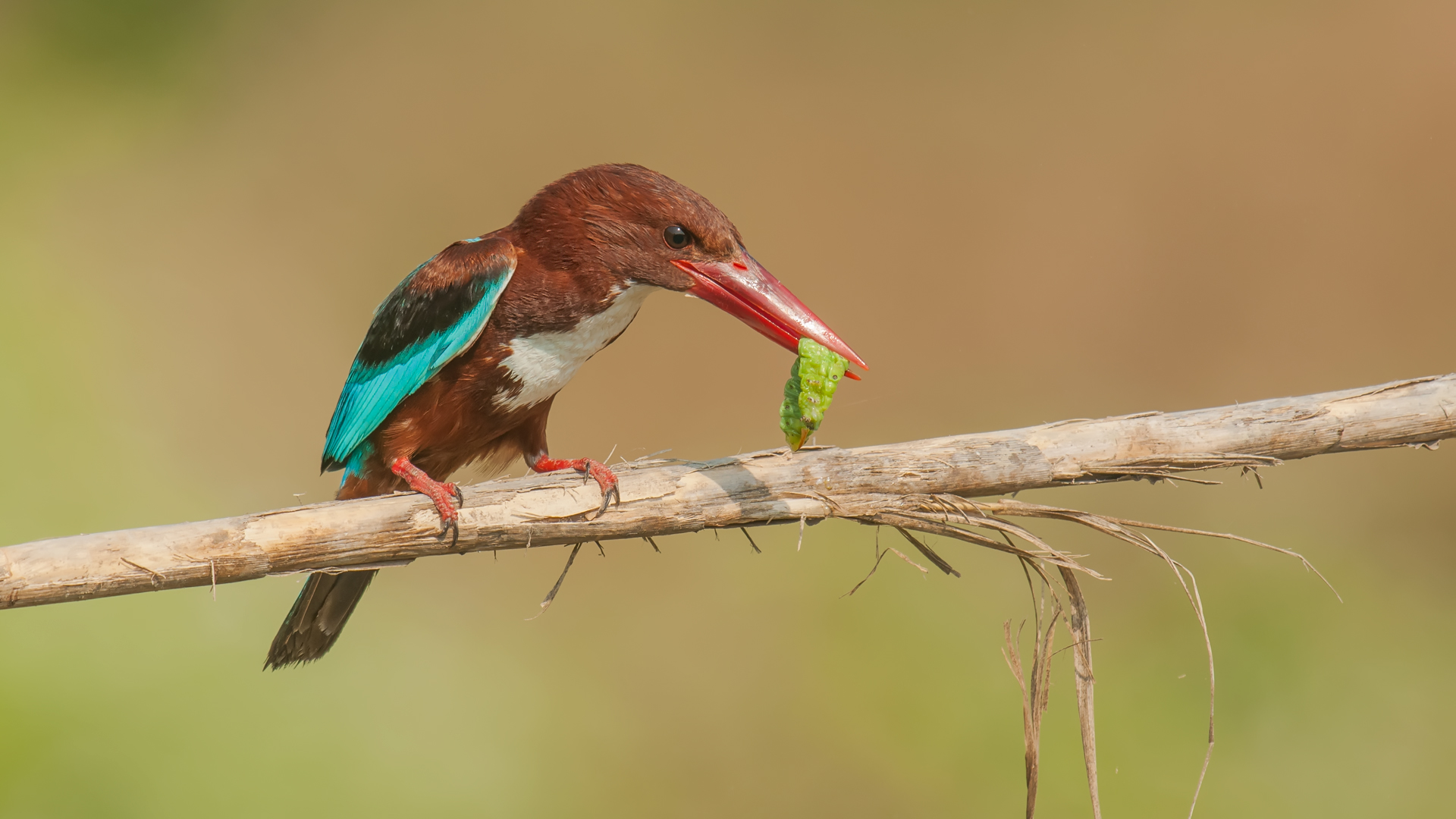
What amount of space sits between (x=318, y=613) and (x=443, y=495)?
1.65ft

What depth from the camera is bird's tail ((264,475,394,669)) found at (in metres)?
1.82

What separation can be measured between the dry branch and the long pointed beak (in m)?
0.19

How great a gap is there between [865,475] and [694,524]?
26 centimetres

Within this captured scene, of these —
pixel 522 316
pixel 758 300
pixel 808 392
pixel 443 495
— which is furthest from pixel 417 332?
pixel 808 392

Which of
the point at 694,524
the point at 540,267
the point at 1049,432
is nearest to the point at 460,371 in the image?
the point at 540,267

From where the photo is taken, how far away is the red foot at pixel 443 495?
4.87 ft

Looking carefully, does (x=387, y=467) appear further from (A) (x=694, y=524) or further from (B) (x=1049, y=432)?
(B) (x=1049, y=432)

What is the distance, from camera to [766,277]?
1656 millimetres

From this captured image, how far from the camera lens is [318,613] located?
1840mm

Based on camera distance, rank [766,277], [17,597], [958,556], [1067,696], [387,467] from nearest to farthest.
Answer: [17,597] → [766,277] → [387,467] → [1067,696] → [958,556]

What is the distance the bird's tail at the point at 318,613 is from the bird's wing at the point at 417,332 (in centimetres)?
12

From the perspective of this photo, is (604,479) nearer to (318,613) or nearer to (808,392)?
(808,392)

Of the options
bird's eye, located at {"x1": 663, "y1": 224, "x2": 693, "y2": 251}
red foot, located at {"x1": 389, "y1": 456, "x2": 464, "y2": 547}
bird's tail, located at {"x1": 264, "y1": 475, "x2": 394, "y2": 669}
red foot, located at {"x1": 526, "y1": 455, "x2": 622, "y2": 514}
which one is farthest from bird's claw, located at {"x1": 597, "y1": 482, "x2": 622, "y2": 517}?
bird's tail, located at {"x1": 264, "y1": 475, "x2": 394, "y2": 669}

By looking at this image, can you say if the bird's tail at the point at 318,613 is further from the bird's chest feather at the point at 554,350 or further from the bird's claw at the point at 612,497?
the bird's claw at the point at 612,497
